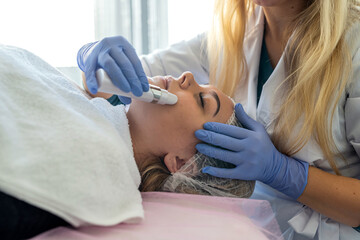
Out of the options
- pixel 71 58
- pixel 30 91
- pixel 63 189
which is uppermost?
pixel 30 91

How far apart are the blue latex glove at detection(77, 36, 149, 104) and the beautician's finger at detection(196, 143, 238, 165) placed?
0.78 ft

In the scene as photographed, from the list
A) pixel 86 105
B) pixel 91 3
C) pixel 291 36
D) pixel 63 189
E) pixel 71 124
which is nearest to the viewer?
pixel 63 189

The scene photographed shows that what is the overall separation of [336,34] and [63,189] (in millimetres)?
915

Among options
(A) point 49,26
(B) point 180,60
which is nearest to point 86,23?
(A) point 49,26

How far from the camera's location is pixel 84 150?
79 centimetres

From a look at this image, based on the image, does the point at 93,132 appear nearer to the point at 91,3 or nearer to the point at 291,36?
the point at 291,36

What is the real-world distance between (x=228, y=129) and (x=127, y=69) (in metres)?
0.35

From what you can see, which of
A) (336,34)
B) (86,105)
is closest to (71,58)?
(86,105)

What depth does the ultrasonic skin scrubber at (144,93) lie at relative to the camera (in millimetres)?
900

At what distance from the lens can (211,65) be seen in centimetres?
149

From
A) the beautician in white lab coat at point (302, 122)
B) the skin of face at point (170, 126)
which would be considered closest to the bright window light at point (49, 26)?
the beautician in white lab coat at point (302, 122)

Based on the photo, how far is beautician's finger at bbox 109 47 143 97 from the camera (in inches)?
38.1

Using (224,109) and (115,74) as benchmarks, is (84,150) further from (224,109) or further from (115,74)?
(224,109)

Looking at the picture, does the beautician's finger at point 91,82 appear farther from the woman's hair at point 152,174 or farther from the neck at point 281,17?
the neck at point 281,17
